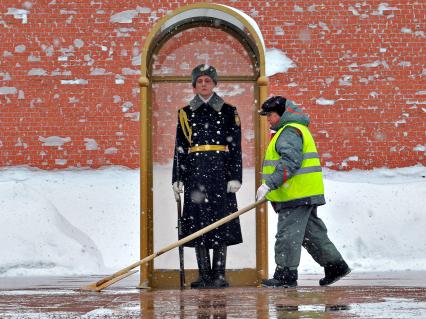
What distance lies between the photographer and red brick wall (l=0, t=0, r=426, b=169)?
12688 millimetres

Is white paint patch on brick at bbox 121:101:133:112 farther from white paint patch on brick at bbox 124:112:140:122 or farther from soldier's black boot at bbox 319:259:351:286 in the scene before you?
soldier's black boot at bbox 319:259:351:286

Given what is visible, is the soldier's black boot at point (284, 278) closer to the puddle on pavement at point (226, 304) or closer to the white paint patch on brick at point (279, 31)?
the puddle on pavement at point (226, 304)

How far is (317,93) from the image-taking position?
41.8 feet

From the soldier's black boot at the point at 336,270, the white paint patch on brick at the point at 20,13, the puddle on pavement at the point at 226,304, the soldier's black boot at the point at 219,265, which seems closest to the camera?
the puddle on pavement at the point at 226,304

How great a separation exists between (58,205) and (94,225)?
1.66 ft

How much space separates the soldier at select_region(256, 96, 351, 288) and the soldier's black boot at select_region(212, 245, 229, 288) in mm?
438

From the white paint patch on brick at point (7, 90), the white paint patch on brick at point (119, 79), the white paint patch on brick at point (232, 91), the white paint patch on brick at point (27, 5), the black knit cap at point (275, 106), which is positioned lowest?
the black knit cap at point (275, 106)

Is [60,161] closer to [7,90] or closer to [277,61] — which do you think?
[7,90]

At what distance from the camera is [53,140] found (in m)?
12.7

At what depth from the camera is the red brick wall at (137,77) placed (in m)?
12.7

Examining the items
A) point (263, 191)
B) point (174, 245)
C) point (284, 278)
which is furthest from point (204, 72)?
point (284, 278)

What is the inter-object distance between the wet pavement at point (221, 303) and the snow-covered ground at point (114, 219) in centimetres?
336

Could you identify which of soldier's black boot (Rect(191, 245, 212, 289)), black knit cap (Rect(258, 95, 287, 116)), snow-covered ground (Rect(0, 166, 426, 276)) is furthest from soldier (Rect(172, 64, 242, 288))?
snow-covered ground (Rect(0, 166, 426, 276))

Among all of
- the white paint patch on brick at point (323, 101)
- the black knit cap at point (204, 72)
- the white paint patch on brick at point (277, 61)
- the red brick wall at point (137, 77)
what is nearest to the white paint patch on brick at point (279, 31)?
the red brick wall at point (137, 77)
